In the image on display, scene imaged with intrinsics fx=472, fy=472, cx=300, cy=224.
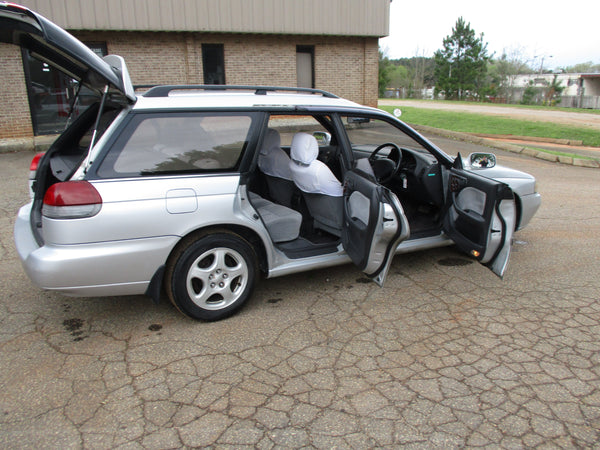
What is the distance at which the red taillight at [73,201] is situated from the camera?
9.83ft

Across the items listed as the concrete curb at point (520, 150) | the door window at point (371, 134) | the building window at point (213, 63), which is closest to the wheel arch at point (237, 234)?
the door window at point (371, 134)

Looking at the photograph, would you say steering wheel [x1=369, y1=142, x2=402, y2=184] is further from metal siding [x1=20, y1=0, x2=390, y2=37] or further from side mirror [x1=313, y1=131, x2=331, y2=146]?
metal siding [x1=20, y1=0, x2=390, y2=37]

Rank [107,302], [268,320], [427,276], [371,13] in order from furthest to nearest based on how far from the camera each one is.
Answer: [371,13], [427,276], [107,302], [268,320]

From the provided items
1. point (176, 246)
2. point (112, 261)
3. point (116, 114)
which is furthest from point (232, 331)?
point (116, 114)

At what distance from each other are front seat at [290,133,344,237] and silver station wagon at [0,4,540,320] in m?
0.01

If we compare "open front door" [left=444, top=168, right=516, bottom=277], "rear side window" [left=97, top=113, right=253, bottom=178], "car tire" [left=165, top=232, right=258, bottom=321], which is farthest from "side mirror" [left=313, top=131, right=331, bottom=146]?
"car tire" [left=165, top=232, right=258, bottom=321]

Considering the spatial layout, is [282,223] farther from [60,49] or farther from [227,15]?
[227,15]

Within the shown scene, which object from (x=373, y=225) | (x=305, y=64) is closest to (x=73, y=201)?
(x=373, y=225)

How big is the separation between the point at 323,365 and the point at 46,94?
44.7 feet

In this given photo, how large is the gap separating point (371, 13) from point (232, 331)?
50.4ft

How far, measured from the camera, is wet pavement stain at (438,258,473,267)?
4.73m

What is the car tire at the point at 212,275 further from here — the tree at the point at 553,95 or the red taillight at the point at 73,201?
the tree at the point at 553,95

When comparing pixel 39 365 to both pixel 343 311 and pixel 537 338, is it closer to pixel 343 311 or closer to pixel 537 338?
pixel 343 311

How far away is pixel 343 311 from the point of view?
3.77 m
